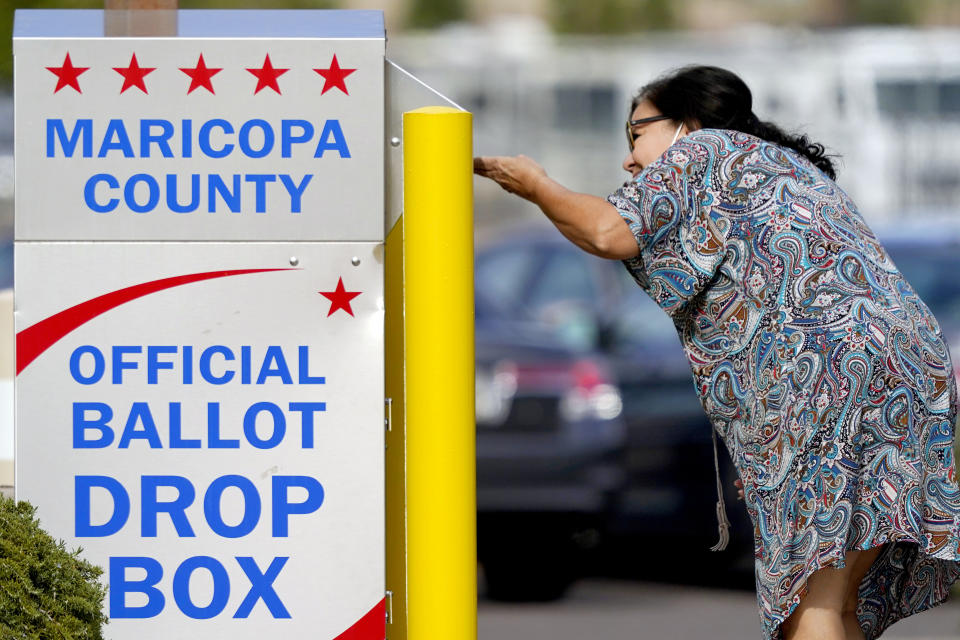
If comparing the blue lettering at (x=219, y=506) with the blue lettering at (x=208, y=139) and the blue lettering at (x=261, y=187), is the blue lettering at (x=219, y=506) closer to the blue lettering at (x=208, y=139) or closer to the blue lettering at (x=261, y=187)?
the blue lettering at (x=261, y=187)

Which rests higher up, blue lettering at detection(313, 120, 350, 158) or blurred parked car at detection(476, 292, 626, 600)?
blue lettering at detection(313, 120, 350, 158)

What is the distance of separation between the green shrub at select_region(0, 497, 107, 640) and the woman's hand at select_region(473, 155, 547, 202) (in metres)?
1.26

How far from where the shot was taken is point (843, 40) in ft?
82.5

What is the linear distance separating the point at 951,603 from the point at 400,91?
16.5 ft

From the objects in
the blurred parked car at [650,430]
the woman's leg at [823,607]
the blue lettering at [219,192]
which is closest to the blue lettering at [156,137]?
the blue lettering at [219,192]

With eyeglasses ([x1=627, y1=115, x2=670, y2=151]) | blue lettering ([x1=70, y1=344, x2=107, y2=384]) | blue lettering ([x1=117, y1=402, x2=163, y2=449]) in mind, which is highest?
eyeglasses ([x1=627, y1=115, x2=670, y2=151])

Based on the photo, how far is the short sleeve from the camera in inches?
137

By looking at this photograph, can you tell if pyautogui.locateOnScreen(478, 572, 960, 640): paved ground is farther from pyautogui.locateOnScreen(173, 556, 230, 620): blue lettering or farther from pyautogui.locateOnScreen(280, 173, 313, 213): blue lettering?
pyautogui.locateOnScreen(280, 173, 313, 213): blue lettering

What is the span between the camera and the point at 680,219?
351 cm

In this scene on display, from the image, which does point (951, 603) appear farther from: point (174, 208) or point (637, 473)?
point (174, 208)

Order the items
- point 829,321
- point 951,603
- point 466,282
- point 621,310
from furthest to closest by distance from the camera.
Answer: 1. point 621,310
2. point 951,603
3. point 829,321
4. point 466,282

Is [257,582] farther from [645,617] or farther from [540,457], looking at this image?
[540,457]

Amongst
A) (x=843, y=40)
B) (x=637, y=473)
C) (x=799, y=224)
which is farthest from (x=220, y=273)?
(x=843, y=40)

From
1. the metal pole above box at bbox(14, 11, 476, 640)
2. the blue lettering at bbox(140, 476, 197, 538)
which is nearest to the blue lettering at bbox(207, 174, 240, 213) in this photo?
the metal pole above box at bbox(14, 11, 476, 640)
